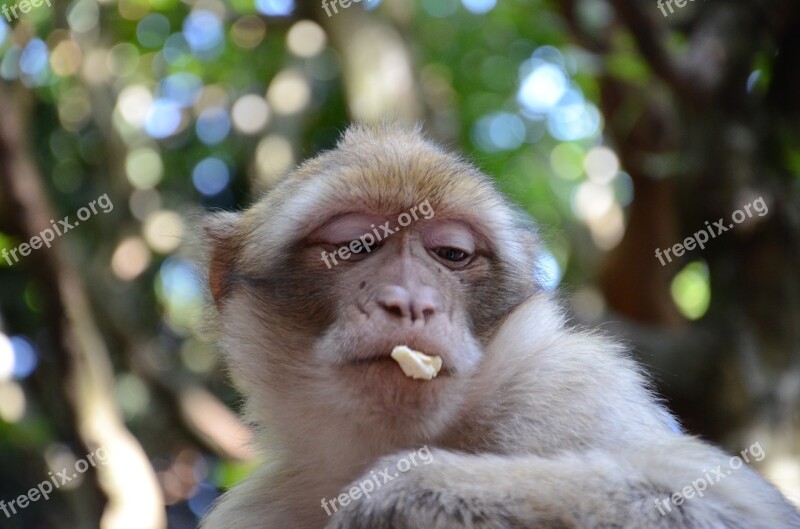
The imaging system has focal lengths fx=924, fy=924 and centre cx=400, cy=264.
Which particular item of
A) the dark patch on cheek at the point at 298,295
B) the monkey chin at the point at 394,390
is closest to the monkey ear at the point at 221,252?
the dark patch on cheek at the point at 298,295

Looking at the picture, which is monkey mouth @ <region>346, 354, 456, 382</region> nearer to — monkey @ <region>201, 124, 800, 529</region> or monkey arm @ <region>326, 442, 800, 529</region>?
monkey @ <region>201, 124, 800, 529</region>

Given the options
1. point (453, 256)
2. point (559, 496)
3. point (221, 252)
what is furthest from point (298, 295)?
point (559, 496)

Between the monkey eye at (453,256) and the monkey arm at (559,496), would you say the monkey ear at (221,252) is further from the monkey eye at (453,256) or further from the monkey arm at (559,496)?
the monkey arm at (559,496)

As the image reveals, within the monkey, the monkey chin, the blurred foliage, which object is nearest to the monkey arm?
the monkey

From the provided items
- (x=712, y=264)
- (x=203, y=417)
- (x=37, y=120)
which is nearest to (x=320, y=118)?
(x=37, y=120)

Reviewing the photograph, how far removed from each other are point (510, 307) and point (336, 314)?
2.32 feet

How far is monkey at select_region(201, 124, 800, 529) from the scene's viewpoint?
2891mm

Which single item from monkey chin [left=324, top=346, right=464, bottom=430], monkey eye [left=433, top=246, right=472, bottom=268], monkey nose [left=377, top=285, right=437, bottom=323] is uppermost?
monkey eye [left=433, top=246, right=472, bottom=268]

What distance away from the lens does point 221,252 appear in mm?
4156

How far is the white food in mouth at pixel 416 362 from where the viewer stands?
305 cm

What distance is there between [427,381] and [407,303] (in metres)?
0.28

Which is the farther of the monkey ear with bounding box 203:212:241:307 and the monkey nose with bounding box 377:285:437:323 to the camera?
the monkey ear with bounding box 203:212:241:307

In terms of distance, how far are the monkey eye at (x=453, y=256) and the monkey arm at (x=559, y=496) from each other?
→ 2.52 feet

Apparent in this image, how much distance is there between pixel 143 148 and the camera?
10719 mm
